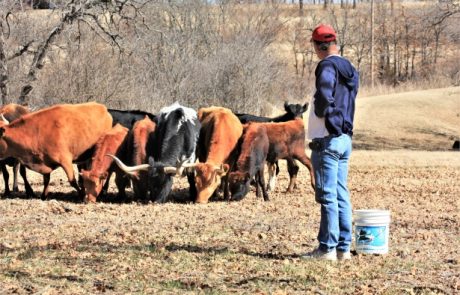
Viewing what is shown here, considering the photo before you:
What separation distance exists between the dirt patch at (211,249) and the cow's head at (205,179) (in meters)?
0.48

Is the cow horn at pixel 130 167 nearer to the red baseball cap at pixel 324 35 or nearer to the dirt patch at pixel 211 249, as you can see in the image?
the dirt patch at pixel 211 249

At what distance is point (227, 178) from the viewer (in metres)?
15.5

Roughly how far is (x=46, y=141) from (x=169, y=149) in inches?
91.7

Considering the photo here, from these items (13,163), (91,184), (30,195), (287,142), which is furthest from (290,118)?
(13,163)

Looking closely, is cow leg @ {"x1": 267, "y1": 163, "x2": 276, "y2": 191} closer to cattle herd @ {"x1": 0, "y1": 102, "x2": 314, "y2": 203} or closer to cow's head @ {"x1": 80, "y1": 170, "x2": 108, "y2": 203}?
cattle herd @ {"x1": 0, "y1": 102, "x2": 314, "y2": 203}

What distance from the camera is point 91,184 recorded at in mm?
15219

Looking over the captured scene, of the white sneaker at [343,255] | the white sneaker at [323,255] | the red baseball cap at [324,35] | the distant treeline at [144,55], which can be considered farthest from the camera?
the distant treeline at [144,55]

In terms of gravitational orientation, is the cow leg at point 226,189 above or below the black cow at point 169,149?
below

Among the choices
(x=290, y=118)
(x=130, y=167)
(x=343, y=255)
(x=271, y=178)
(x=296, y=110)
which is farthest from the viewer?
(x=290, y=118)

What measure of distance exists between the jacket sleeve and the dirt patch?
1552 millimetres

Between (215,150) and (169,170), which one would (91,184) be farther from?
(215,150)

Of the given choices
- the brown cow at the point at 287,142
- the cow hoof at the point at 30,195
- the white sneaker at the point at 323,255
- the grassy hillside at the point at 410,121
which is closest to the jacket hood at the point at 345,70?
the white sneaker at the point at 323,255

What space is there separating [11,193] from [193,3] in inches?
1131

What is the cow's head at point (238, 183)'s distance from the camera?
15.2 metres
